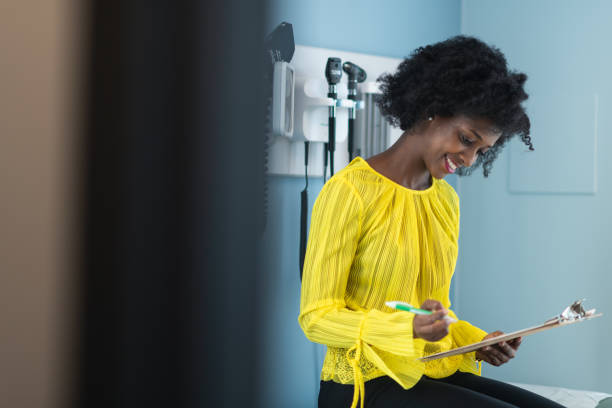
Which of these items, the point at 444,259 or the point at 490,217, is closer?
the point at 444,259

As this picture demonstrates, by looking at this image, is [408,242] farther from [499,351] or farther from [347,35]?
[347,35]

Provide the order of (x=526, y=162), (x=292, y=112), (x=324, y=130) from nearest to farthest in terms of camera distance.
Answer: (x=292, y=112) → (x=324, y=130) → (x=526, y=162)

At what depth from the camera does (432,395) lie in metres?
1.02

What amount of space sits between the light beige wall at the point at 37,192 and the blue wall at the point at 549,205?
6.48 feet

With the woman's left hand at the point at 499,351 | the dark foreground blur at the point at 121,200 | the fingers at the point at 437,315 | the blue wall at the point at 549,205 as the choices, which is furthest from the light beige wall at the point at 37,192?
the blue wall at the point at 549,205

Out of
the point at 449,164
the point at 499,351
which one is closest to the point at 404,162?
the point at 449,164

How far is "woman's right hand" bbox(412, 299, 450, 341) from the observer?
34.9 inches

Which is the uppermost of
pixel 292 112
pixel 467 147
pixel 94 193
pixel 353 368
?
pixel 292 112

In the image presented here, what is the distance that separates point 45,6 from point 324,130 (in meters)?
1.52

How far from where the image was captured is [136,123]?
266 millimetres

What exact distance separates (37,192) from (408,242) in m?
0.98

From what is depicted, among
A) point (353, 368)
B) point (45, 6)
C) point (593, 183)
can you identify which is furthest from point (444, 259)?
point (45, 6)

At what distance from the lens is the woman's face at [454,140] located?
1.17 meters

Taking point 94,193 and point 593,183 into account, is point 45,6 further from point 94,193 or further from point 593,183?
point 593,183
